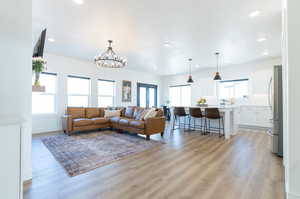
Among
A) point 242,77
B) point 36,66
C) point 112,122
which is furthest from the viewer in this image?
point 242,77

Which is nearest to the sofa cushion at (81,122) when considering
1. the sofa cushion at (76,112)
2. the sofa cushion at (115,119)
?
the sofa cushion at (76,112)

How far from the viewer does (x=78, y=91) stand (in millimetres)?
5941

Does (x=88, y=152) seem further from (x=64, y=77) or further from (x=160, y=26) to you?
(x=64, y=77)

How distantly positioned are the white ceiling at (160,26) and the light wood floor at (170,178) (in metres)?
2.77

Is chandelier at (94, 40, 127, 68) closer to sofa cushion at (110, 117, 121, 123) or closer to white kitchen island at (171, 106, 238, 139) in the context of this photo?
sofa cushion at (110, 117, 121, 123)

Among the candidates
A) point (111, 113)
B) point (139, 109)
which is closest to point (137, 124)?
point (139, 109)

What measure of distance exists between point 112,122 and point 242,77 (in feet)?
19.7

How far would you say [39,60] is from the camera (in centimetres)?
220

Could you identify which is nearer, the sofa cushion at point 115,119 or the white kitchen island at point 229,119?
the white kitchen island at point 229,119

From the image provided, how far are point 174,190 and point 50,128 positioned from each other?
16.9 feet

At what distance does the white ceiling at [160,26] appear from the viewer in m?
2.46

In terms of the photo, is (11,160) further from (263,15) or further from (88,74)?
(88,74)

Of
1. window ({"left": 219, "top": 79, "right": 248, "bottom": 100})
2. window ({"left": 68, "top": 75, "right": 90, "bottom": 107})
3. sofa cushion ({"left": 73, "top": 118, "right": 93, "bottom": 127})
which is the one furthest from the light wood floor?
window ({"left": 219, "top": 79, "right": 248, "bottom": 100})

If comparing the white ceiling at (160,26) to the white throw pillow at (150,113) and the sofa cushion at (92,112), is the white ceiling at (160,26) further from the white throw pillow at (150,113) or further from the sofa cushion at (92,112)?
the sofa cushion at (92,112)
